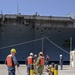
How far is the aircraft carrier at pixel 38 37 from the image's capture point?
40.9 metres

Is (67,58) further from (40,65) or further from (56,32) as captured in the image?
(40,65)

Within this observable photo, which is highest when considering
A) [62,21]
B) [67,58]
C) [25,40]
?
[62,21]

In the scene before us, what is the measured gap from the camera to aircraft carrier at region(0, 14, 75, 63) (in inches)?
1612

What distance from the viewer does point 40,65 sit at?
1474cm

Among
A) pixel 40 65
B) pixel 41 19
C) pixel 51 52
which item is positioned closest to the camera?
pixel 40 65

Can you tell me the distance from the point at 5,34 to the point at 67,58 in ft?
31.1

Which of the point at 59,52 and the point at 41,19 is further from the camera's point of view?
the point at 59,52

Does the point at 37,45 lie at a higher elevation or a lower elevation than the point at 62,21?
lower

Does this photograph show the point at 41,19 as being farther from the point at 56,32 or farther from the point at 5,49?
the point at 5,49

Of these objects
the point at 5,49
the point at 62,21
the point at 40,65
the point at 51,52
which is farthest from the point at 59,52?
the point at 40,65

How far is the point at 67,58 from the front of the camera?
4259 centimetres

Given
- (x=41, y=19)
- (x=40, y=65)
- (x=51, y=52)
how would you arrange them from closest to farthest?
1. (x=40, y=65)
2. (x=41, y=19)
3. (x=51, y=52)

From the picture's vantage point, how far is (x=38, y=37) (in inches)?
1657

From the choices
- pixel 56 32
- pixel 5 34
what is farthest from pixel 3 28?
pixel 56 32
